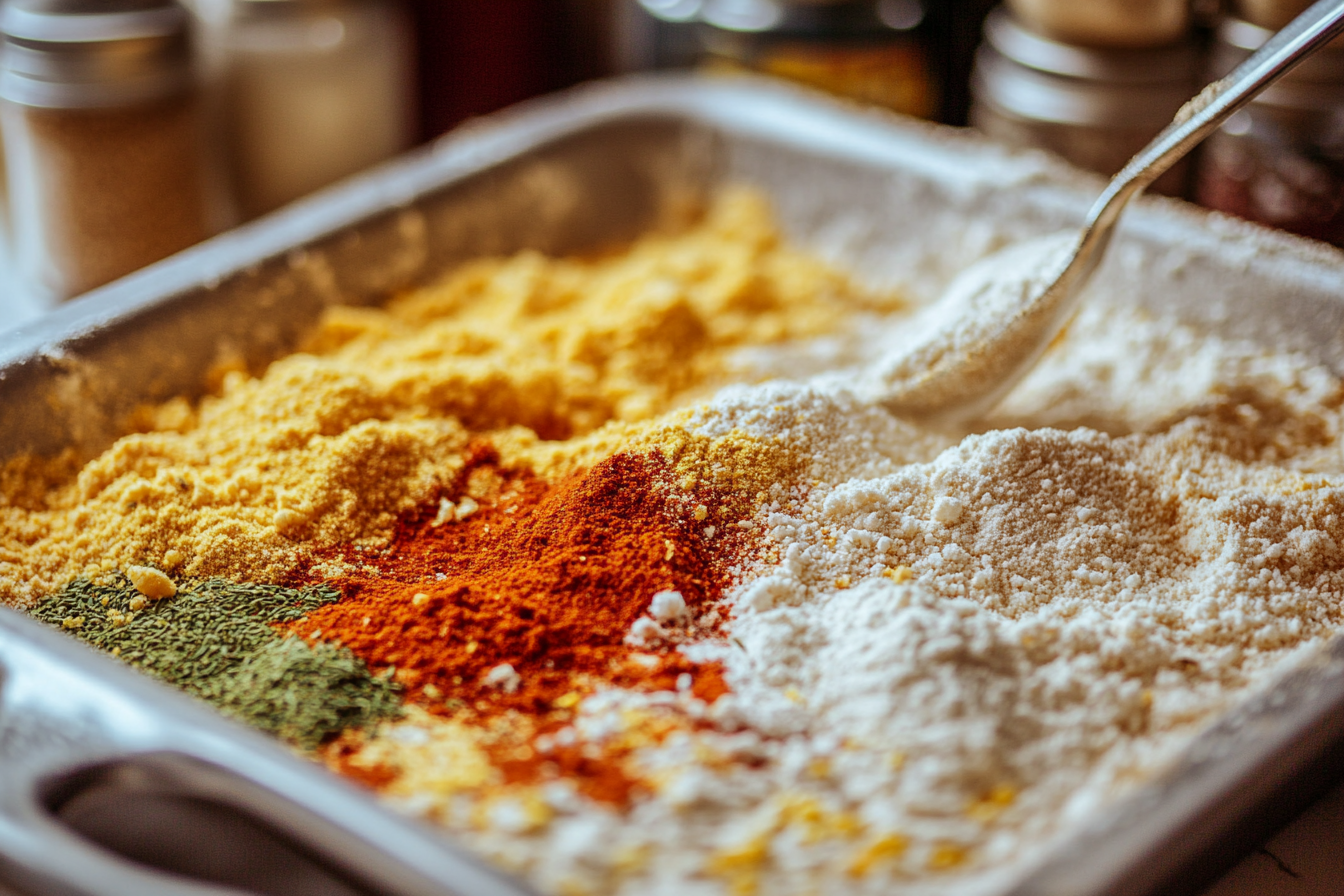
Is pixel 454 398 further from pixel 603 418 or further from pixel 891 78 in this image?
pixel 891 78

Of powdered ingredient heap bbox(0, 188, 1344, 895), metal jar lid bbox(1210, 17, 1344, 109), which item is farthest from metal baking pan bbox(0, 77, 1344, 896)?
metal jar lid bbox(1210, 17, 1344, 109)

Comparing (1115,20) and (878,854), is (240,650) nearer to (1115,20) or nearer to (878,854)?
(878,854)

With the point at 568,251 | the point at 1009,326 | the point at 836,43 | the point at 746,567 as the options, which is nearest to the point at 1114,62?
the point at 836,43

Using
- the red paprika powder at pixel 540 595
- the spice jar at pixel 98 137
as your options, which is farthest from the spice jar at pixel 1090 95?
the spice jar at pixel 98 137

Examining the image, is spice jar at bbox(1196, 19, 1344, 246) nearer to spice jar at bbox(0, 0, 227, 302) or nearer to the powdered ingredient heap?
the powdered ingredient heap

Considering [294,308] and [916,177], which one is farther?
[916,177]

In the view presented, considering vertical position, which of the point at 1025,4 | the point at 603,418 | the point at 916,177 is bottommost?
the point at 603,418

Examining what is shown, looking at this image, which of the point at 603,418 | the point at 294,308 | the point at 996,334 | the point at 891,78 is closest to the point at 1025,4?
the point at 891,78

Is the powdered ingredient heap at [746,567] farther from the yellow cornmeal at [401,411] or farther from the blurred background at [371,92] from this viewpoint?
the blurred background at [371,92]
